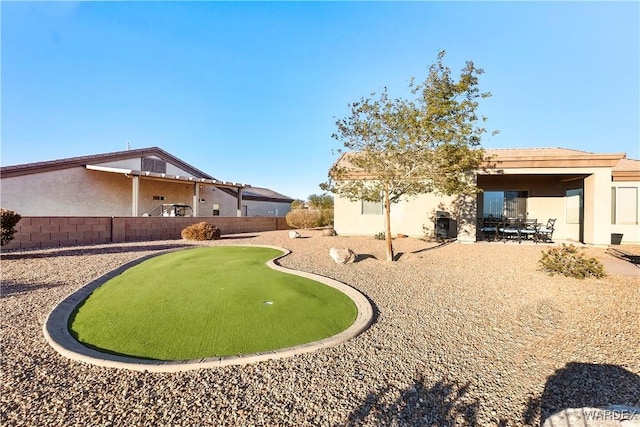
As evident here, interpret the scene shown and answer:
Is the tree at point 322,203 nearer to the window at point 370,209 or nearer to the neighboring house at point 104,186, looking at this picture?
the window at point 370,209

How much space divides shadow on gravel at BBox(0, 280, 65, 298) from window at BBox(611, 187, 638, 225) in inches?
853

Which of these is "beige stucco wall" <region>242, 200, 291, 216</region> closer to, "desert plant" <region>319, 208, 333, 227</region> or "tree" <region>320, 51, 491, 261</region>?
"desert plant" <region>319, 208, 333, 227</region>

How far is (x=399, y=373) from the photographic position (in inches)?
136

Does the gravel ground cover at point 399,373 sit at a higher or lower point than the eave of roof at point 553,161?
lower

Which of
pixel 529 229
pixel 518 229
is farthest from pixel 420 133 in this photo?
pixel 529 229

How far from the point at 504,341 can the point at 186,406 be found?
4.38 metres

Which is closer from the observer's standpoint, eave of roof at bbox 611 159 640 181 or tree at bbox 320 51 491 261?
tree at bbox 320 51 491 261

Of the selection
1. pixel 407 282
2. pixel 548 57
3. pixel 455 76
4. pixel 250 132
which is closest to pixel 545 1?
pixel 548 57

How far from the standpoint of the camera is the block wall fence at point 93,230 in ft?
37.0

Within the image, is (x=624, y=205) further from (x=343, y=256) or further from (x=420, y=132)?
(x=343, y=256)

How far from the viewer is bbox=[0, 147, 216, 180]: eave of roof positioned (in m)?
15.3

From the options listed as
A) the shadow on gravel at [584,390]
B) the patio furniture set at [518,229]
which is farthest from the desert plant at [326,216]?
the shadow on gravel at [584,390]

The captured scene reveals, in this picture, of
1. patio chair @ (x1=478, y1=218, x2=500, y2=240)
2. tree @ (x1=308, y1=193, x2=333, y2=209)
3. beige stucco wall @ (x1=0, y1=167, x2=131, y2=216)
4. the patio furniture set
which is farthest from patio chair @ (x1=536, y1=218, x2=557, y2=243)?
beige stucco wall @ (x1=0, y1=167, x2=131, y2=216)

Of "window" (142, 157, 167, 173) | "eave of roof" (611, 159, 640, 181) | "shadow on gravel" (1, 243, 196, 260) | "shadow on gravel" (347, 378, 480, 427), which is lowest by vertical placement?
"shadow on gravel" (347, 378, 480, 427)
